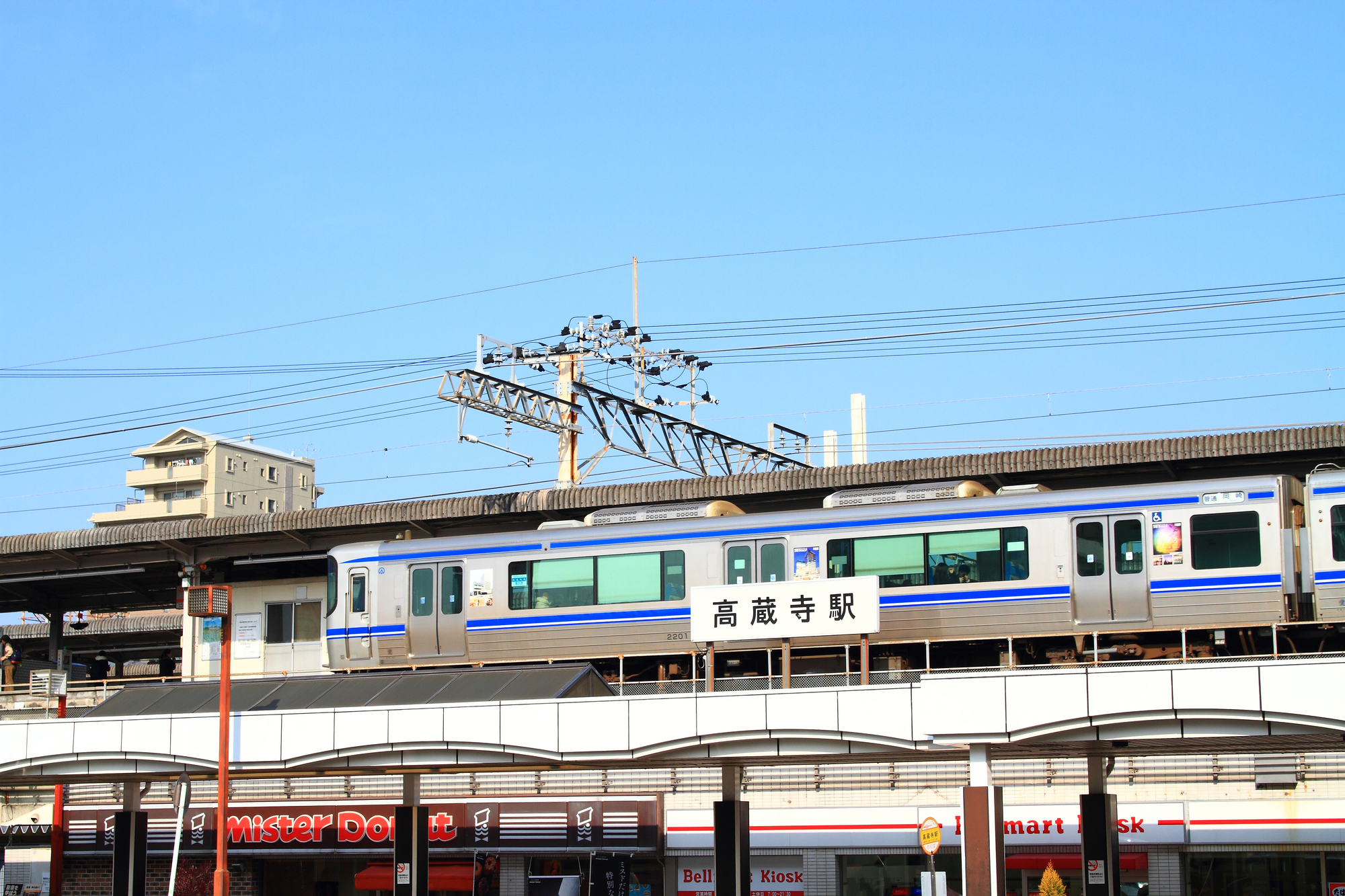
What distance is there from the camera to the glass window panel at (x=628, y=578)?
80.2 ft

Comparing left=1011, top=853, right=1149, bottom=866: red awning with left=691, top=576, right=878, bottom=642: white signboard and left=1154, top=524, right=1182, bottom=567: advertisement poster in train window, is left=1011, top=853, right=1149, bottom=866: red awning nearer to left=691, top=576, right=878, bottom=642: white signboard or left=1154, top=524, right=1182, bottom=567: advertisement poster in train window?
left=1154, top=524, right=1182, bottom=567: advertisement poster in train window

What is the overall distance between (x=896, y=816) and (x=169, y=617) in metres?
40.2

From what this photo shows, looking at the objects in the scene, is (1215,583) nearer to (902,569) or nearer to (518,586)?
(902,569)

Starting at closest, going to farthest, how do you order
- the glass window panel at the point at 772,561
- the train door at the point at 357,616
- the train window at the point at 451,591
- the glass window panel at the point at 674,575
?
the glass window panel at the point at 772,561, the glass window panel at the point at 674,575, the train window at the point at 451,591, the train door at the point at 357,616

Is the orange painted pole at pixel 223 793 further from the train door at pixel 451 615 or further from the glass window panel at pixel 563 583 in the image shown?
the glass window panel at pixel 563 583

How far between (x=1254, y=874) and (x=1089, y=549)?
6.78 meters

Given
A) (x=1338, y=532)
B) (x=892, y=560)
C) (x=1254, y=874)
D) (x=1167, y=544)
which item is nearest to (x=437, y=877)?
(x=892, y=560)

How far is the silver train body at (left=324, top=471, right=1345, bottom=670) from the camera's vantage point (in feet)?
68.4

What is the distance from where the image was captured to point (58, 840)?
2970 centimetres

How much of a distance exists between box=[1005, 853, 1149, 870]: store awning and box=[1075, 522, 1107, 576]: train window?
557cm

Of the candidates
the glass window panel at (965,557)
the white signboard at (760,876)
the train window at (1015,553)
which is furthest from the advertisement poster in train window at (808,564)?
the white signboard at (760,876)

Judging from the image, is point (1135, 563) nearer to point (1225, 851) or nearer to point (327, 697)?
point (1225, 851)

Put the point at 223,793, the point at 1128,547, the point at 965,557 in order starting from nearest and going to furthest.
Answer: the point at 223,793, the point at 1128,547, the point at 965,557

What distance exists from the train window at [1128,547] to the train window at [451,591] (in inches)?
461
